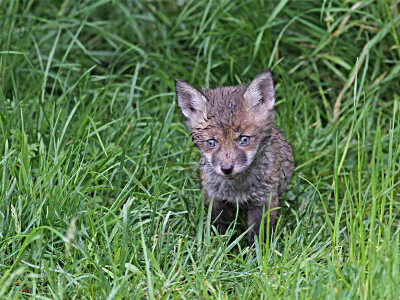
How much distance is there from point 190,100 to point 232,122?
0.47m

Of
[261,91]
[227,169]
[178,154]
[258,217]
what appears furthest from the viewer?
[178,154]

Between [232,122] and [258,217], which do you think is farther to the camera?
[258,217]

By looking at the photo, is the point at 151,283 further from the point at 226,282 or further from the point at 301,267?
the point at 301,267

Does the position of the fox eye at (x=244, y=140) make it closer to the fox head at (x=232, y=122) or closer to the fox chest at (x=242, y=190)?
the fox head at (x=232, y=122)

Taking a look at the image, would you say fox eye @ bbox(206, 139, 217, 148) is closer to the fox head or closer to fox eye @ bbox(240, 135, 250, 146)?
the fox head

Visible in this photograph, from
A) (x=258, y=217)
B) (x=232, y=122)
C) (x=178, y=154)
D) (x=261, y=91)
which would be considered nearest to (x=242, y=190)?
(x=258, y=217)

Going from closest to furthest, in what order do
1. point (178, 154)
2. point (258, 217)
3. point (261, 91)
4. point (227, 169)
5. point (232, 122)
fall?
point (227, 169)
point (232, 122)
point (261, 91)
point (258, 217)
point (178, 154)

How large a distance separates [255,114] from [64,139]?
6.05ft

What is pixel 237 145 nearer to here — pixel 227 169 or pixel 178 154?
pixel 227 169

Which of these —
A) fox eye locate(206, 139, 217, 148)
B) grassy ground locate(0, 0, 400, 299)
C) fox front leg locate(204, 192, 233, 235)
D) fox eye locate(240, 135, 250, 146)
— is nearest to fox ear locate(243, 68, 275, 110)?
fox eye locate(240, 135, 250, 146)

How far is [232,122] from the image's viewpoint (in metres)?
4.06

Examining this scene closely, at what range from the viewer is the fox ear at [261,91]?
4164mm

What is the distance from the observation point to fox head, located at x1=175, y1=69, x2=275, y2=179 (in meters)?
4.02

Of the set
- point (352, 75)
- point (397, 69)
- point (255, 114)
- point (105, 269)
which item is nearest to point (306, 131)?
point (352, 75)
